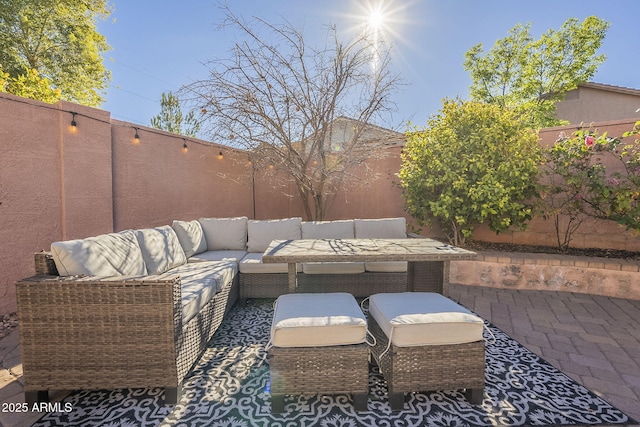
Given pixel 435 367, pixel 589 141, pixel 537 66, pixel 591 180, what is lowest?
pixel 435 367

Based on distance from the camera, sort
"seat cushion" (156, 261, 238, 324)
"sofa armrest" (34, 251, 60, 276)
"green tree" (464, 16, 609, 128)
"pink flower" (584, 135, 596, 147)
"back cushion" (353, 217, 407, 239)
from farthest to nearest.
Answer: "green tree" (464, 16, 609, 128), "back cushion" (353, 217, 407, 239), "pink flower" (584, 135, 596, 147), "seat cushion" (156, 261, 238, 324), "sofa armrest" (34, 251, 60, 276)

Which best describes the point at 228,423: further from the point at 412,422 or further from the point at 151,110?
the point at 151,110

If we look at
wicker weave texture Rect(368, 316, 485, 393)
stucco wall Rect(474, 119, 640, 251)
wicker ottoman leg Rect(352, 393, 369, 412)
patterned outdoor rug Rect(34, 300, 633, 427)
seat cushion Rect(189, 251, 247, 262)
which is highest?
stucco wall Rect(474, 119, 640, 251)

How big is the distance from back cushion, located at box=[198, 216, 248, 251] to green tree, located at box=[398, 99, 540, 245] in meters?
2.74

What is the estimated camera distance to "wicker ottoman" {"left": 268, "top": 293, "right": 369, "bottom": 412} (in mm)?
1697

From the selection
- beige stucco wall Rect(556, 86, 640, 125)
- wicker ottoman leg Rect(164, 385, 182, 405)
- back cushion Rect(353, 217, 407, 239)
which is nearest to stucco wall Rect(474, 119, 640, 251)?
back cushion Rect(353, 217, 407, 239)

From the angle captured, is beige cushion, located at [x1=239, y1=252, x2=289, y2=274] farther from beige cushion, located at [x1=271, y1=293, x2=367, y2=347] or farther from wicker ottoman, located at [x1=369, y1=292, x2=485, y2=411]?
wicker ottoman, located at [x1=369, y1=292, x2=485, y2=411]

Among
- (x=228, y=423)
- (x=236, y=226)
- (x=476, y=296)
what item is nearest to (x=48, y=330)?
(x=228, y=423)

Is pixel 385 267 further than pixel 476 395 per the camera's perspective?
Yes

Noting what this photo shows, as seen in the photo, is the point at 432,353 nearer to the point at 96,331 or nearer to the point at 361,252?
the point at 361,252

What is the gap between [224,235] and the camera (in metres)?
4.21

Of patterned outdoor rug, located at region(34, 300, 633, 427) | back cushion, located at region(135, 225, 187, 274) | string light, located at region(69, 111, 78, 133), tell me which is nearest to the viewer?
patterned outdoor rug, located at region(34, 300, 633, 427)

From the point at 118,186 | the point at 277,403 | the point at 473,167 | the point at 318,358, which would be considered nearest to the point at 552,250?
the point at 473,167

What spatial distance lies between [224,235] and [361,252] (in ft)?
8.02
